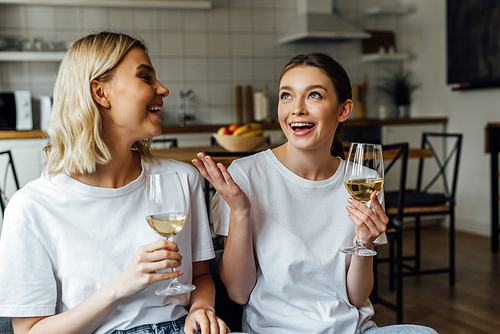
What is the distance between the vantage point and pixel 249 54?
4.69 meters

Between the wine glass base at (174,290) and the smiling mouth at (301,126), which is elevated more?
the smiling mouth at (301,126)

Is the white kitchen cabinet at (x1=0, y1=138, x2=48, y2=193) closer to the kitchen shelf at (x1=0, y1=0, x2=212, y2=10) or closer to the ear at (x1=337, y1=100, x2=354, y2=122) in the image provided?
the kitchen shelf at (x1=0, y1=0, x2=212, y2=10)

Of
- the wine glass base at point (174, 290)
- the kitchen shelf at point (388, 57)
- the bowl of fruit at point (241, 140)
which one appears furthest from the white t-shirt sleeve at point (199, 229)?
the kitchen shelf at point (388, 57)

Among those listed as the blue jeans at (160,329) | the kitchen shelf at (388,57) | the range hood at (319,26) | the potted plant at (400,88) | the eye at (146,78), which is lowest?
the blue jeans at (160,329)

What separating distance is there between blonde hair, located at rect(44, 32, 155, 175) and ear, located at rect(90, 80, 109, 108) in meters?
0.01

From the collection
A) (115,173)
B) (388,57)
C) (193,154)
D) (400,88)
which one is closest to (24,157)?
(193,154)

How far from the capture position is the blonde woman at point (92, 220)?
995 mm

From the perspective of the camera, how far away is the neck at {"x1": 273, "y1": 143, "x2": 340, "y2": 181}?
50.4 inches

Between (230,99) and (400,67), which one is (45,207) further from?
(400,67)

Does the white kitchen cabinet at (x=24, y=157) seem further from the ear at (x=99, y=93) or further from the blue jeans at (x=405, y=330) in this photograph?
the blue jeans at (x=405, y=330)

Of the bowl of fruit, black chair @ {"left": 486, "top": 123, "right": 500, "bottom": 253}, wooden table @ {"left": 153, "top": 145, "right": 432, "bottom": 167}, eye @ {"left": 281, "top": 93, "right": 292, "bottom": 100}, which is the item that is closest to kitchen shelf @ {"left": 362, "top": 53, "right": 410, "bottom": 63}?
black chair @ {"left": 486, "top": 123, "right": 500, "bottom": 253}

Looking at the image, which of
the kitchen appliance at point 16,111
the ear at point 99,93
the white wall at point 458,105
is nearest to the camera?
the ear at point 99,93

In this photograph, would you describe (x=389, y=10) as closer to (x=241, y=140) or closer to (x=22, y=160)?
(x=241, y=140)

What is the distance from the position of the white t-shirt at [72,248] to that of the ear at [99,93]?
197 mm
